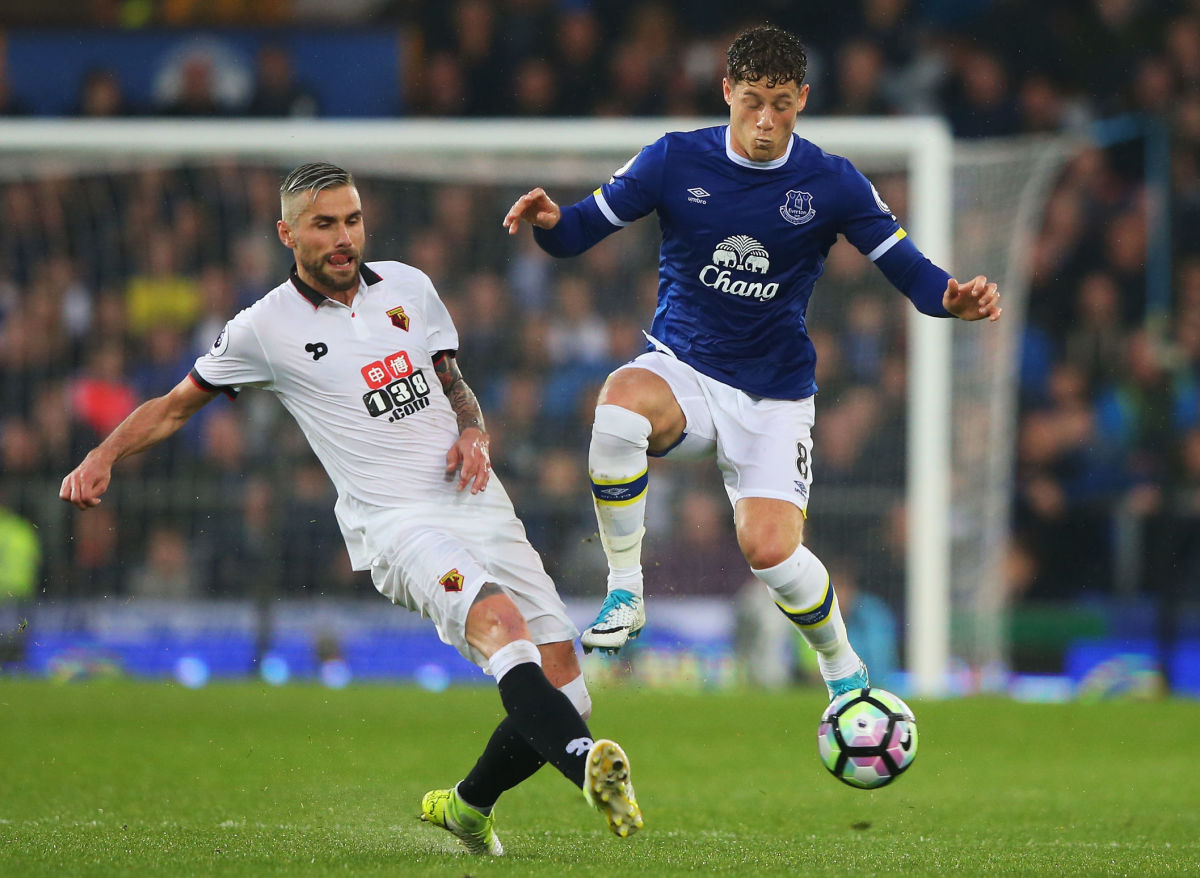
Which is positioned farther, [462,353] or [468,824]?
[462,353]

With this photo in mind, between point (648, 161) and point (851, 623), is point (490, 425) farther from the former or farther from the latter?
point (648, 161)

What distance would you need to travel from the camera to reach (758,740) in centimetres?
1016

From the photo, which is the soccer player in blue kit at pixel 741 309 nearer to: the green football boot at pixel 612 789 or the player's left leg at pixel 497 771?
the player's left leg at pixel 497 771

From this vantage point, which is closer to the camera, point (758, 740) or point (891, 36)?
point (758, 740)

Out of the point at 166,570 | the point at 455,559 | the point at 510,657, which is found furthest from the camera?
the point at 166,570

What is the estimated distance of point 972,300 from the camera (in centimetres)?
579

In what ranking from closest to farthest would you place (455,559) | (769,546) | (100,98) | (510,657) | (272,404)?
1. (510,657)
2. (455,559)
3. (769,546)
4. (272,404)
5. (100,98)

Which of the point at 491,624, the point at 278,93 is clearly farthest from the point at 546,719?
the point at 278,93

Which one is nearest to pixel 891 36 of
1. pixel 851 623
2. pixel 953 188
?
pixel 953 188

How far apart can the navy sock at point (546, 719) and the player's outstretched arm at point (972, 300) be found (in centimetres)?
186

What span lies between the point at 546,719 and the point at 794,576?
1299mm

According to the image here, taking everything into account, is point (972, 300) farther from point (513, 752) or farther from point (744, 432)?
point (513, 752)

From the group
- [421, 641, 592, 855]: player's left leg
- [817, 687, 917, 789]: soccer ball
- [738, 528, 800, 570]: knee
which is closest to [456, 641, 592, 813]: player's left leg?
[421, 641, 592, 855]: player's left leg

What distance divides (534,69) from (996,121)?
14.9 feet
